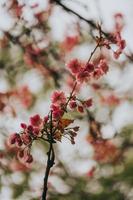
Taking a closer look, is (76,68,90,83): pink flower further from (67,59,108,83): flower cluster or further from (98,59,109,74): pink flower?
(98,59,109,74): pink flower

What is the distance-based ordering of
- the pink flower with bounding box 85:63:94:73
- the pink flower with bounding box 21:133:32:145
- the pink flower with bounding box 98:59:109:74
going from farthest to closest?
the pink flower with bounding box 98:59:109:74 → the pink flower with bounding box 85:63:94:73 → the pink flower with bounding box 21:133:32:145

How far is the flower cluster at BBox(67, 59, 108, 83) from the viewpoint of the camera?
367cm

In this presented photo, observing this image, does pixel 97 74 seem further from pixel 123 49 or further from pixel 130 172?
pixel 130 172

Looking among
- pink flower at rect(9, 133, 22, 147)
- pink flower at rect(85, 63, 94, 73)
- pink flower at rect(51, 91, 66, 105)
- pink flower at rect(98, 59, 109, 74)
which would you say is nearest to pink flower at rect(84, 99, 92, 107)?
pink flower at rect(51, 91, 66, 105)

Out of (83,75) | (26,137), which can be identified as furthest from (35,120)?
(83,75)

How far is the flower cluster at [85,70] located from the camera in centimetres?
367

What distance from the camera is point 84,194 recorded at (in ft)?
32.6

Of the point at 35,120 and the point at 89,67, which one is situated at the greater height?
the point at 89,67

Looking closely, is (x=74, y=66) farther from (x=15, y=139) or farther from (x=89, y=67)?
(x=15, y=139)

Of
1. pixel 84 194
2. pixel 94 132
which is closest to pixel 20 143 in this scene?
pixel 94 132

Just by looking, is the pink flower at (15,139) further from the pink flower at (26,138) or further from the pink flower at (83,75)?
the pink flower at (83,75)

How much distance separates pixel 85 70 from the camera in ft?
12.1

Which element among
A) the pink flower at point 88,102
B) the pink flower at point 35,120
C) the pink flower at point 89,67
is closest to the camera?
the pink flower at point 35,120

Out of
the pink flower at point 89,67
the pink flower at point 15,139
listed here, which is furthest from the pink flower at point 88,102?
the pink flower at point 15,139
